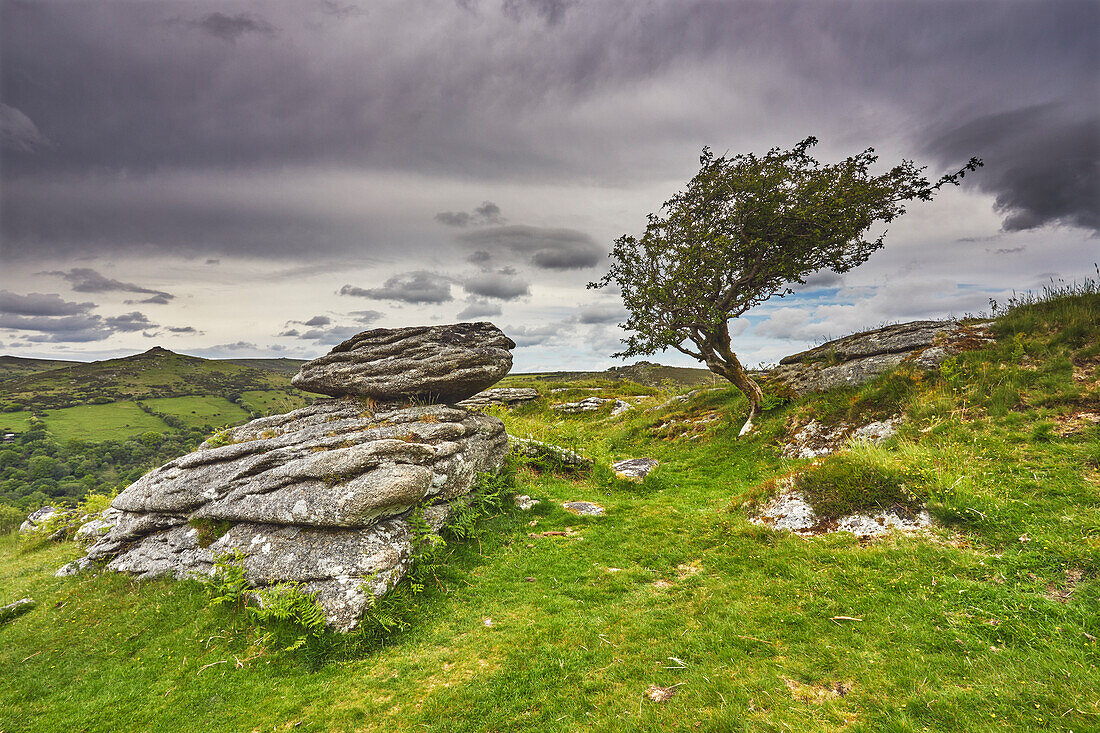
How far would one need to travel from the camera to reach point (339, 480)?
11367 mm

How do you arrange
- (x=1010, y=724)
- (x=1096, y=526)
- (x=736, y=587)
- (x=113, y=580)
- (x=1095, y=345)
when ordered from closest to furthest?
(x=1010, y=724), (x=1096, y=526), (x=736, y=587), (x=113, y=580), (x=1095, y=345)

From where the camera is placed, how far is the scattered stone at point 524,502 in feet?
50.0

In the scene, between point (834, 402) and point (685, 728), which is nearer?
point (685, 728)

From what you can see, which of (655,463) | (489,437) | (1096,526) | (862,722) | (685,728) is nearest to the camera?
(862,722)

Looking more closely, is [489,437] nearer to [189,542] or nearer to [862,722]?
[189,542]

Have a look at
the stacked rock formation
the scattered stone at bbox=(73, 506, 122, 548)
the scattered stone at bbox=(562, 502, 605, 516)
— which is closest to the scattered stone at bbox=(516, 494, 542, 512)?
the scattered stone at bbox=(562, 502, 605, 516)

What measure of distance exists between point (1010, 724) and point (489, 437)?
14.4 m

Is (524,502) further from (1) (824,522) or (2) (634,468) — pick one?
(1) (824,522)

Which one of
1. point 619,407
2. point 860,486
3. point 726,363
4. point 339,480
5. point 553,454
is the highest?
point 726,363

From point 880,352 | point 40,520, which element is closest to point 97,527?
point 40,520

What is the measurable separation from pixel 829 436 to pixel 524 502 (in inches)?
518

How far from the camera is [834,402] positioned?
62.0 feet

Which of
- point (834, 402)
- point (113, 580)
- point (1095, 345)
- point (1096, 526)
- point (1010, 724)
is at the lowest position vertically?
point (113, 580)

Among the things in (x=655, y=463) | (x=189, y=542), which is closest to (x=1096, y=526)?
(x=655, y=463)
